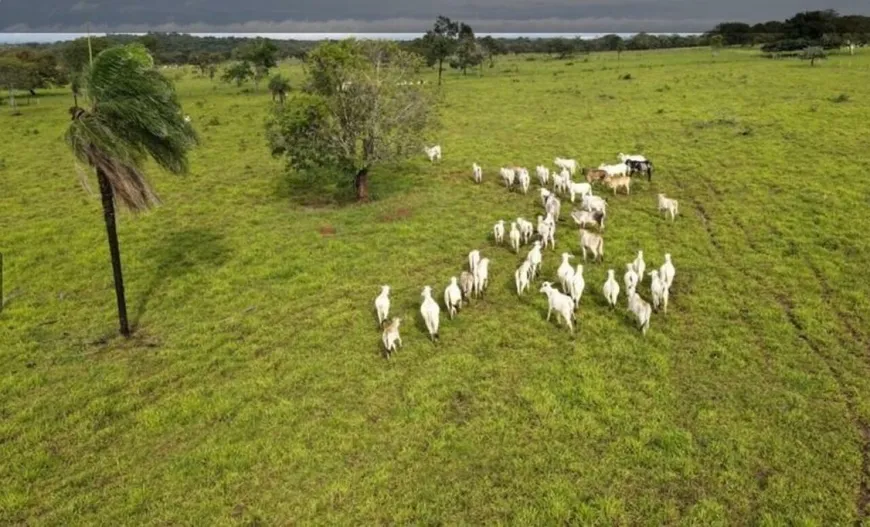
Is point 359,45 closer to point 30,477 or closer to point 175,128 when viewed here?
point 175,128

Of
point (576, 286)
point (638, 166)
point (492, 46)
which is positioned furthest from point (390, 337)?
point (492, 46)

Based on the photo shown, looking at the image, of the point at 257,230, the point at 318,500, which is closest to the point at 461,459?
the point at 318,500

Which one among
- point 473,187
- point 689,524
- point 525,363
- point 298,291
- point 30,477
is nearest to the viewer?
point 689,524

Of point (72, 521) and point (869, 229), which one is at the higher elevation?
point (869, 229)

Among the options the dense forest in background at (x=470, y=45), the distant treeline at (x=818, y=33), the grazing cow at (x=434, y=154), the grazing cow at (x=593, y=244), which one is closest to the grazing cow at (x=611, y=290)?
the grazing cow at (x=593, y=244)

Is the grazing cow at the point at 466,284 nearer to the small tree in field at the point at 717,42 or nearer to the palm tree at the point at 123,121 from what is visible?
the palm tree at the point at 123,121

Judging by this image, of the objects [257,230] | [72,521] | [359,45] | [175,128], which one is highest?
[359,45]

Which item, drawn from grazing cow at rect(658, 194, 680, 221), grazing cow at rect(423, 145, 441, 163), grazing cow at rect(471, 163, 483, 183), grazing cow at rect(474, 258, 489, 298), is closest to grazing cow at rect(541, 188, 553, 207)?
grazing cow at rect(658, 194, 680, 221)

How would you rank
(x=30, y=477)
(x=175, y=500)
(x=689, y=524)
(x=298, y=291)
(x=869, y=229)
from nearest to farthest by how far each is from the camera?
(x=689, y=524) → (x=175, y=500) → (x=30, y=477) → (x=298, y=291) → (x=869, y=229)
